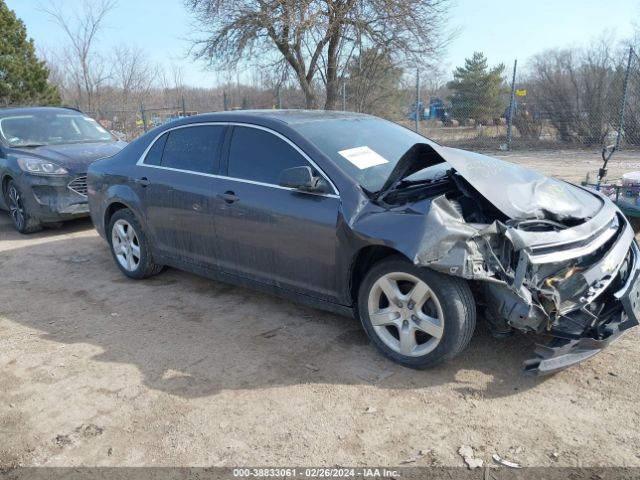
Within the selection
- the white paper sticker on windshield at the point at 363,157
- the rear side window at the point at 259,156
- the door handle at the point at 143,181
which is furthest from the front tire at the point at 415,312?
the door handle at the point at 143,181

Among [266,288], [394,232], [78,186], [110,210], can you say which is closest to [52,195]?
[78,186]

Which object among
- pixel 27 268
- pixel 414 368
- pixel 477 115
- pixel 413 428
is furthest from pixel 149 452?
pixel 477 115

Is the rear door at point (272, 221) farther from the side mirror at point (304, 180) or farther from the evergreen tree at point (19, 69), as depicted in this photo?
the evergreen tree at point (19, 69)

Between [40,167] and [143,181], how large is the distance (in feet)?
10.7

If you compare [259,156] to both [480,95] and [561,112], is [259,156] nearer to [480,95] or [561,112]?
[561,112]

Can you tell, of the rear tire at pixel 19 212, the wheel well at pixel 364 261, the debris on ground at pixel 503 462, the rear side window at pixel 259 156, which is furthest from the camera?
the rear tire at pixel 19 212

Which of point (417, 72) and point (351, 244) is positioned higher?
point (417, 72)

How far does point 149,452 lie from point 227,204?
207 cm

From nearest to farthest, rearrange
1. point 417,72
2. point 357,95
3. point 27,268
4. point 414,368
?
point 414,368 → point 27,268 → point 417,72 → point 357,95

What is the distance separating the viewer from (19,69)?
20484 mm

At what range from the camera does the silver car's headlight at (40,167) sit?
24.3 ft

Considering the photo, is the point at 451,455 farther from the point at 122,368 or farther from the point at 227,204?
the point at 227,204

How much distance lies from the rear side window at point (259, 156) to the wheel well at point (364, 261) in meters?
0.83

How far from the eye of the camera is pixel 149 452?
2795mm
